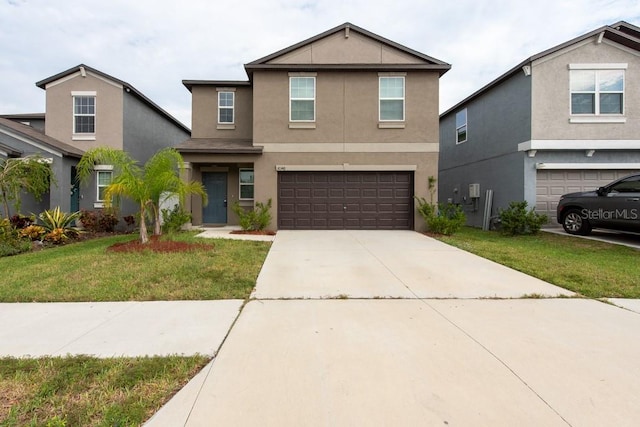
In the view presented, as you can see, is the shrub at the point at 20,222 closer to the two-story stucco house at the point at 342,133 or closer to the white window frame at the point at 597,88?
the two-story stucco house at the point at 342,133

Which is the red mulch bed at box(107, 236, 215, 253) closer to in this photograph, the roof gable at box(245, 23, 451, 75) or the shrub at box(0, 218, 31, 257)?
the shrub at box(0, 218, 31, 257)

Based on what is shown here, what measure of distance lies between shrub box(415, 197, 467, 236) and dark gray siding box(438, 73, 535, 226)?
9.93 feet

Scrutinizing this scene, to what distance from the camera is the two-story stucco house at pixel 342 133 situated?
40.7 feet

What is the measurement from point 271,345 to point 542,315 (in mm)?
3334

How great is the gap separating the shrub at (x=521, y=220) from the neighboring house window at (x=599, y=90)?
4598 mm

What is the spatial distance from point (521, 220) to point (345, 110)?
24.0 feet

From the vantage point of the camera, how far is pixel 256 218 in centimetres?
1186

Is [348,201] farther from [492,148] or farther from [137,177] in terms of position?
[137,177]

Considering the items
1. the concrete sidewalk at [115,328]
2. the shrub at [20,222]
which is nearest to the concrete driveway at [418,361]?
the concrete sidewalk at [115,328]

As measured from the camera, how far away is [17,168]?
33.9 feet

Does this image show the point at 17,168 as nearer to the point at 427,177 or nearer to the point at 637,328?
the point at 427,177

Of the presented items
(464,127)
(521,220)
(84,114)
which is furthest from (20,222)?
(464,127)

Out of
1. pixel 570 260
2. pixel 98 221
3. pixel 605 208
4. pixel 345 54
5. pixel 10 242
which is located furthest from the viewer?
pixel 345 54

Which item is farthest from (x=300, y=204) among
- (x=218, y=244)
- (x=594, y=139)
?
(x=594, y=139)
